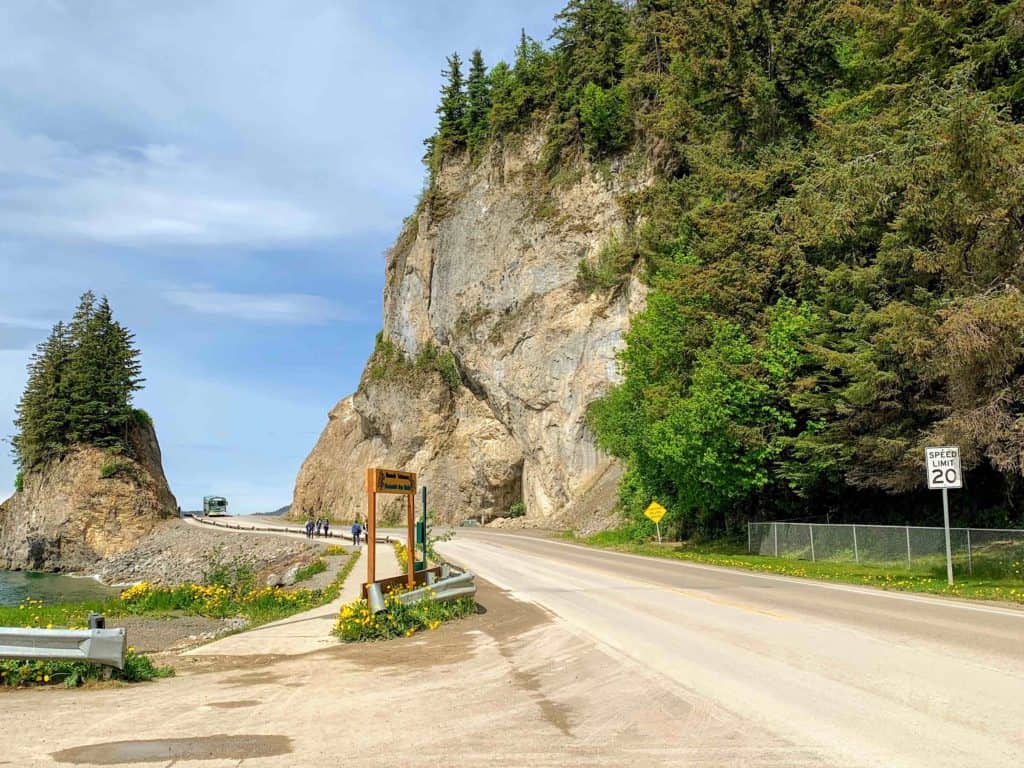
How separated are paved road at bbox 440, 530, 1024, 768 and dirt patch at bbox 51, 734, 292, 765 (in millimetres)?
3624

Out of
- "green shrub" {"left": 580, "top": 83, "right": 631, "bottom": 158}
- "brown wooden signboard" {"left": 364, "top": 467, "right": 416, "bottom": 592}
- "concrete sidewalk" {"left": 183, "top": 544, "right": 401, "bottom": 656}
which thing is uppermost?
"green shrub" {"left": 580, "top": 83, "right": 631, "bottom": 158}

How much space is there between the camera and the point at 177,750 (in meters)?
6.43

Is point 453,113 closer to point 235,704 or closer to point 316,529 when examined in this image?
point 316,529

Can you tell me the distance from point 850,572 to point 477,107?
6450cm

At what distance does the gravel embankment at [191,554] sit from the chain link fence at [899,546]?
22092 mm

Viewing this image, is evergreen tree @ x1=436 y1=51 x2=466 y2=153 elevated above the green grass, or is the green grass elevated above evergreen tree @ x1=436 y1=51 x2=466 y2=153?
evergreen tree @ x1=436 y1=51 x2=466 y2=153

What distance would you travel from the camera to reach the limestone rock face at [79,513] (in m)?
77.4

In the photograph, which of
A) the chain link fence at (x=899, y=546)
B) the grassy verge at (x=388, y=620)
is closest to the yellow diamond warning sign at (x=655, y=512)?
the chain link fence at (x=899, y=546)

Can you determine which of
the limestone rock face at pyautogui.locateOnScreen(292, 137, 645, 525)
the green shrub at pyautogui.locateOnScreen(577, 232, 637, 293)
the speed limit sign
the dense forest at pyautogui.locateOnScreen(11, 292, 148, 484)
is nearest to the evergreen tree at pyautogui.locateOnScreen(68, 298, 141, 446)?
the dense forest at pyautogui.locateOnScreen(11, 292, 148, 484)

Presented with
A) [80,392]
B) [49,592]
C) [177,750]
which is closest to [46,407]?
[80,392]

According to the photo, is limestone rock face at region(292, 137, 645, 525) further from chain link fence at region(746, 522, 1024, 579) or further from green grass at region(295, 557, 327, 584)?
green grass at region(295, 557, 327, 584)

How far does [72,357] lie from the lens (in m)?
84.5

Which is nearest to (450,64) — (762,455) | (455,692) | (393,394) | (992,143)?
(393,394)

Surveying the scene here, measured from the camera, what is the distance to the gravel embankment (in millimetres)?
48562
